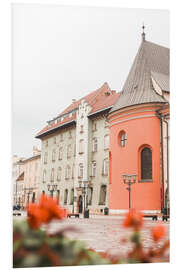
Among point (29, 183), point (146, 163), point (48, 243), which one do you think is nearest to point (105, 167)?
point (146, 163)

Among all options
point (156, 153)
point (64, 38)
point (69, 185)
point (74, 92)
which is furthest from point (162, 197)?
point (64, 38)

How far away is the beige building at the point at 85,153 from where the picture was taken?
13.1m

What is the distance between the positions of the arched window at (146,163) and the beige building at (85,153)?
2.38 meters

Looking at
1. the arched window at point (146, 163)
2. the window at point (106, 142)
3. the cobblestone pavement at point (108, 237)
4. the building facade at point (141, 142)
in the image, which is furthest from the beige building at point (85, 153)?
the cobblestone pavement at point (108, 237)

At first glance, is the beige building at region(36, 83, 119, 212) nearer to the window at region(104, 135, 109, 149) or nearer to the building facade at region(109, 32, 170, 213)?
the window at region(104, 135, 109, 149)

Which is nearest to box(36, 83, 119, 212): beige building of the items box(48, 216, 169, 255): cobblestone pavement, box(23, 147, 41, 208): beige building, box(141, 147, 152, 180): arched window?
box(141, 147, 152, 180): arched window

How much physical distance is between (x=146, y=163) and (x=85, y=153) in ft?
14.5

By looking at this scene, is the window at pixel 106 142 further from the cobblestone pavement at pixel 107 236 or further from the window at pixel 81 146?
the cobblestone pavement at pixel 107 236

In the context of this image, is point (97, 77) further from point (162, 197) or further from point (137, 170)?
point (137, 170)

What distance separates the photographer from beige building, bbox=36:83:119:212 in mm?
13117

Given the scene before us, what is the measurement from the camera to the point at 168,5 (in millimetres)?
3879

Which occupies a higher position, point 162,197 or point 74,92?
point 74,92

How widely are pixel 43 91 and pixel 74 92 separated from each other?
25.3 inches

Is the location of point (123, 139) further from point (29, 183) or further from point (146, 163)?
point (29, 183)
